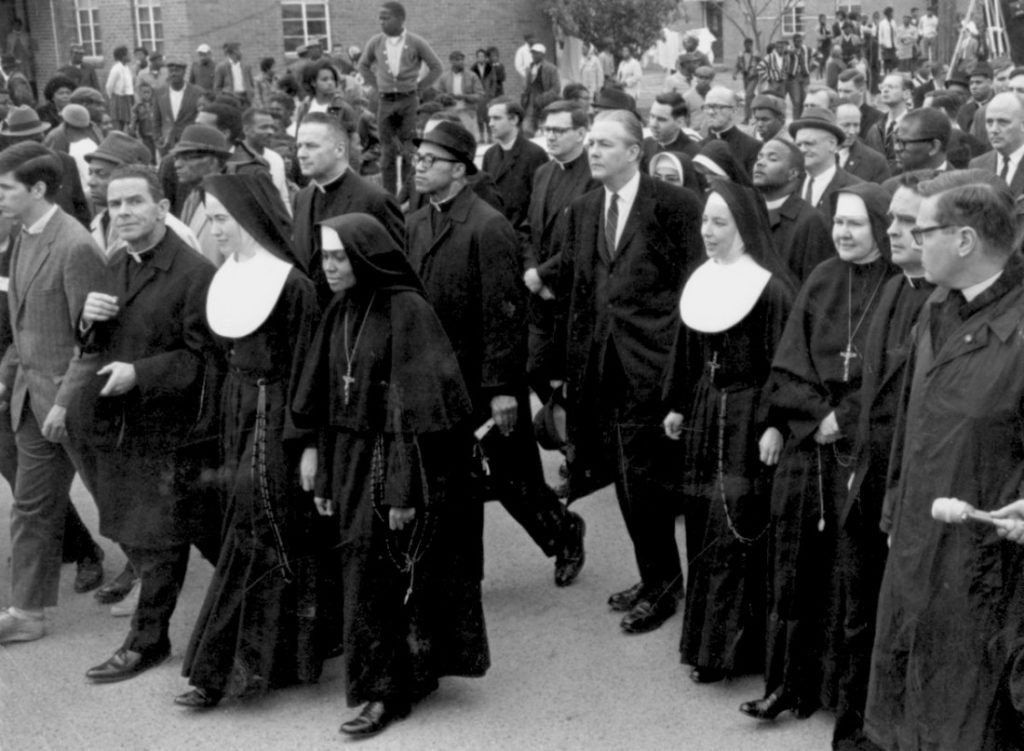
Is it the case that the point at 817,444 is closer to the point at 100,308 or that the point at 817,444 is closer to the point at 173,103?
the point at 100,308

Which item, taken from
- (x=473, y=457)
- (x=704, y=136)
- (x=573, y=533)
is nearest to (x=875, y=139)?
(x=704, y=136)

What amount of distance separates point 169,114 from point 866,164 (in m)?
11.1

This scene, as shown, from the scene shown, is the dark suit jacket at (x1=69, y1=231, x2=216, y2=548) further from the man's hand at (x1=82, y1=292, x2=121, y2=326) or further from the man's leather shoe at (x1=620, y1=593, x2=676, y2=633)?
the man's leather shoe at (x1=620, y1=593, x2=676, y2=633)

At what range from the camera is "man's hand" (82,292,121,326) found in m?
6.18

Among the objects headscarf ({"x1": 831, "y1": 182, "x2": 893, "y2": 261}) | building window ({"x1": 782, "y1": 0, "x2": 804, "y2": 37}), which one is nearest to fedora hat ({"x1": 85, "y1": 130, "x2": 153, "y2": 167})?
headscarf ({"x1": 831, "y1": 182, "x2": 893, "y2": 261})

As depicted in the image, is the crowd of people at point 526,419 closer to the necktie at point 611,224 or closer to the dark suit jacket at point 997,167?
the necktie at point 611,224

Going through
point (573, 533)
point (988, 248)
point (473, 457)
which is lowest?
point (573, 533)

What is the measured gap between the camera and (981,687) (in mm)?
4277

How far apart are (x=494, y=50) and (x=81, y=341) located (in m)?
21.2

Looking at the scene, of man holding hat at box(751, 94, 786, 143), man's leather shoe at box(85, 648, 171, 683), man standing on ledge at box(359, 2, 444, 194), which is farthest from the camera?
man standing on ledge at box(359, 2, 444, 194)

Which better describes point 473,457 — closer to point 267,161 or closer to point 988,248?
point 988,248

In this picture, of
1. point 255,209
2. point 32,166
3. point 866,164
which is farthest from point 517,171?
point 255,209

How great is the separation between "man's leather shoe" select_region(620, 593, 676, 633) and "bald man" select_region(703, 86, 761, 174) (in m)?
5.03

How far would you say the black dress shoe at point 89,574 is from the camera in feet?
24.7
